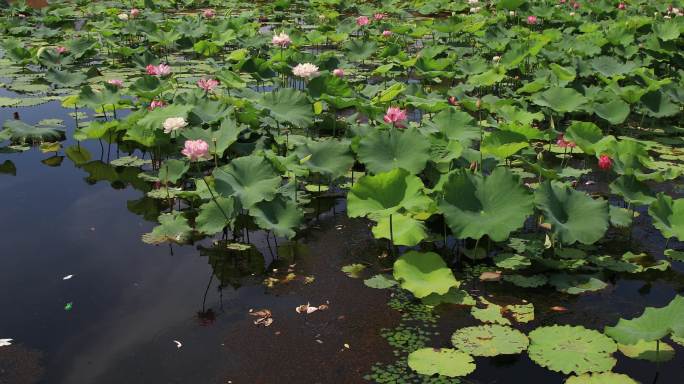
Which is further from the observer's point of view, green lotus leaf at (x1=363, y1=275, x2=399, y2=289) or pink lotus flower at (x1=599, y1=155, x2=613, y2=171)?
pink lotus flower at (x1=599, y1=155, x2=613, y2=171)

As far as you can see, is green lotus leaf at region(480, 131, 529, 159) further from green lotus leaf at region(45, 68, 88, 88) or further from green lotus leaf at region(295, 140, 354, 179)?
green lotus leaf at region(45, 68, 88, 88)

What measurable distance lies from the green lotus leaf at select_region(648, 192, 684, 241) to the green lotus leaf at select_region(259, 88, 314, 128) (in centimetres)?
228

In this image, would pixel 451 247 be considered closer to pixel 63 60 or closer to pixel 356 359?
pixel 356 359

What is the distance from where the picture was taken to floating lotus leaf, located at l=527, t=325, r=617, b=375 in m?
2.45

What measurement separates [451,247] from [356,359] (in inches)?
43.5

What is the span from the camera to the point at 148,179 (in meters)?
4.29

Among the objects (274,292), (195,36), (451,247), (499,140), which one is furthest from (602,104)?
(195,36)

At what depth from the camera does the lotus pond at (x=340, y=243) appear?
2539 millimetres

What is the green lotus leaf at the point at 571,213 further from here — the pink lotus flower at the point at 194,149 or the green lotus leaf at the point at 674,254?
the pink lotus flower at the point at 194,149

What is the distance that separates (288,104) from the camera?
455 cm

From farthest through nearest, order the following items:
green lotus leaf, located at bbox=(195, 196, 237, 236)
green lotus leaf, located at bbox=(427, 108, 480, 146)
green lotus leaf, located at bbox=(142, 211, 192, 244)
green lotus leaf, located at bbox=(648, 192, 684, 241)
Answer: green lotus leaf, located at bbox=(427, 108, 480, 146)
green lotus leaf, located at bbox=(142, 211, 192, 244)
green lotus leaf, located at bbox=(195, 196, 237, 236)
green lotus leaf, located at bbox=(648, 192, 684, 241)

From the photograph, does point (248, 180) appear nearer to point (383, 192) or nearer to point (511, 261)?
point (383, 192)

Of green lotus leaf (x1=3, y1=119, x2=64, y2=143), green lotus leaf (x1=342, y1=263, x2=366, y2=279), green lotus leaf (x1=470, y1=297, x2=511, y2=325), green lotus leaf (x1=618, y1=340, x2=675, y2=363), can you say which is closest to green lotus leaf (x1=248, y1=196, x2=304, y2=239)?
green lotus leaf (x1=342, y1=263, x2=366, y2=279)

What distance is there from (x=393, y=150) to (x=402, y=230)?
0.67 metres
